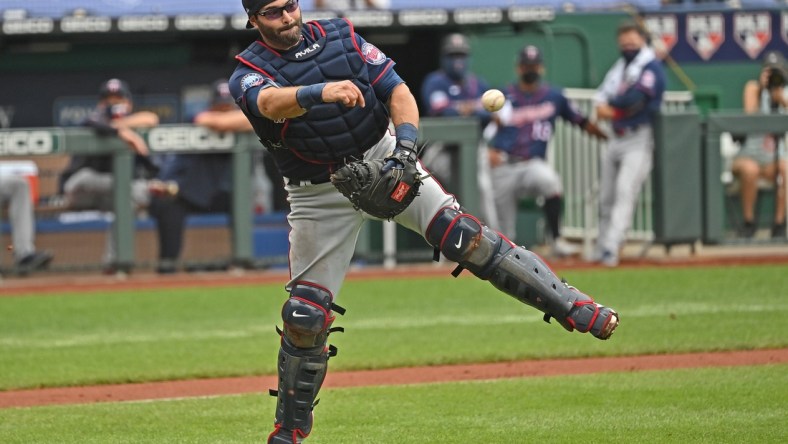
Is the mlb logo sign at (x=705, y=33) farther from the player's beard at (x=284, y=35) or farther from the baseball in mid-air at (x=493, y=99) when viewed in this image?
the player's beard at (x=284, y=35)

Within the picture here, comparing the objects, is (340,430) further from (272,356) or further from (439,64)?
(439,64)

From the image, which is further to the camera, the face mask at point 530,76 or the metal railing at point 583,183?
the metal railing at point 583,183

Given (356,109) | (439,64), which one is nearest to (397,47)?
(439,64)

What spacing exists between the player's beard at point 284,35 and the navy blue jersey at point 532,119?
7.49m

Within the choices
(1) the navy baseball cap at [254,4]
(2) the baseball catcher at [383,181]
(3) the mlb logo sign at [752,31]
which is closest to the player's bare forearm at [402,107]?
(2) the baseball catcher at [383,181]

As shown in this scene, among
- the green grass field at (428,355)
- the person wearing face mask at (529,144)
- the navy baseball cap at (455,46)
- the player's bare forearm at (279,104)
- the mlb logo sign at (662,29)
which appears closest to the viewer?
the player's bare forearm at (279,104)

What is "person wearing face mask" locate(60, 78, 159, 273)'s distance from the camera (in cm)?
1259

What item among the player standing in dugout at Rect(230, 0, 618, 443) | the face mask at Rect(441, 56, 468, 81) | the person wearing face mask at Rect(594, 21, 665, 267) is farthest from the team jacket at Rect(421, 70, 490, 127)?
the player standing in dugout at Rect(230, 0, 618, 443)

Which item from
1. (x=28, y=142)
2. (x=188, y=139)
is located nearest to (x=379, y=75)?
(x=188, y=139)

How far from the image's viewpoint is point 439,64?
1509 cm

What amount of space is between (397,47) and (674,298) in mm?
6006

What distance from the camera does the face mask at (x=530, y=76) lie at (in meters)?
12.8

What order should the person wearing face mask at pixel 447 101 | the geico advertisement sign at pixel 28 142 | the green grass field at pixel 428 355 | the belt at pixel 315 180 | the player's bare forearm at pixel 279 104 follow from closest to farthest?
the player's bare forearm at pixel 279 104
the belt at pixel 315 180
the green grass field at pixel 428 355
the geico advertisement sign at pixel 28 142
the person wearing face mask at pixel 447 101

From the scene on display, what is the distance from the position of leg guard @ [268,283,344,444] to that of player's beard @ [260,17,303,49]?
96cm
